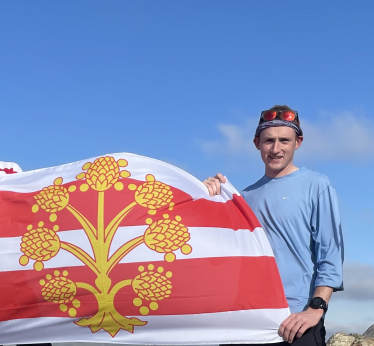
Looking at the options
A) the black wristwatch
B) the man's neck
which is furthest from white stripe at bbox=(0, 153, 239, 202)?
the black wristwatch

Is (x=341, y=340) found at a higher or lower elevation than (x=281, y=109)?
lower

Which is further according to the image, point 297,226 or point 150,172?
point 150,172

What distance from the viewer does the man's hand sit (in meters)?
5.07

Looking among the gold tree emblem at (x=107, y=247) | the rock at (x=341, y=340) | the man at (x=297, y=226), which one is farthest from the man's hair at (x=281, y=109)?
the rock at (x=341, y=340)

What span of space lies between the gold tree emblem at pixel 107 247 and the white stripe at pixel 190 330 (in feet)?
0.31

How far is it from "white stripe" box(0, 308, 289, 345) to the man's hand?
8 cm

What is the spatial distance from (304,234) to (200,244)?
3.25ft

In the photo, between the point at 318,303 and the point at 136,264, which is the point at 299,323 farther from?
the point at 136,264

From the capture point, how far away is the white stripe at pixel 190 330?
5.32 meters

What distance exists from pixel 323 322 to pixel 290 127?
73.8 inches

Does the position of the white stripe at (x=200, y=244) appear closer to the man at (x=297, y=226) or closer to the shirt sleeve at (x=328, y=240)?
the man at (x=297, y=226)

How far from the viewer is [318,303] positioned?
508cm

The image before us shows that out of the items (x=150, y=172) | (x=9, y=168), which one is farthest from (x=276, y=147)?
(x=9, y=168)

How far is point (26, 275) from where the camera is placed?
5.82 meters
